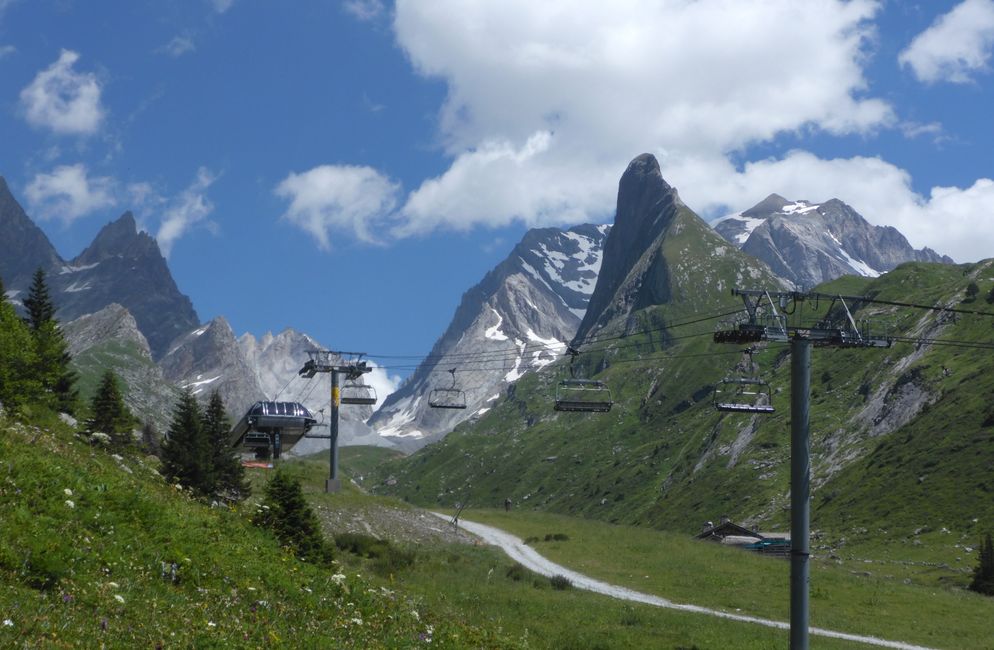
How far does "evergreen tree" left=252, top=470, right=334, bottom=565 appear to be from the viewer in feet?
87.0

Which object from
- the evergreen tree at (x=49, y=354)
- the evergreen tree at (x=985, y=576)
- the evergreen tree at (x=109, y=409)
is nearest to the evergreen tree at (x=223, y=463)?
the evergreen tree at (x=109, y=409)

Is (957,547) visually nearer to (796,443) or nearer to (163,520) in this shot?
(796,443)

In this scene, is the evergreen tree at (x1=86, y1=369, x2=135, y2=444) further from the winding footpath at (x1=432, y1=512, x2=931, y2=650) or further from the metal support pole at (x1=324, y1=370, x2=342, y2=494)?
the winding footpath at (x1=432, y1=512, x2=931, y2=650)

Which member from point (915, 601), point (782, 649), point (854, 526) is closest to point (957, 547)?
point (854, 526)

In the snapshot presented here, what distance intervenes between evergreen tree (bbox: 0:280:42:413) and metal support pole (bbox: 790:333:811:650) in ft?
106

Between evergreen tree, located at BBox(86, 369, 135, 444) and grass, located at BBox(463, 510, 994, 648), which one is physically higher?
evergreen tree, located at BBox(86, 369, 135, 444)

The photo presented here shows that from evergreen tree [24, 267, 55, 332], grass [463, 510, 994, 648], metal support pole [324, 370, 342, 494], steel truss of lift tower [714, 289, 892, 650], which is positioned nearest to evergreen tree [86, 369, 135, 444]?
metal support pole [324, 370, 342, 494]

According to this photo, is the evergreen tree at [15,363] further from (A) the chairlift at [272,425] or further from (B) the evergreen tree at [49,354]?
(A) the chairlift at [272,425]

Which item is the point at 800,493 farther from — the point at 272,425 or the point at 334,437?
the point at 272,425

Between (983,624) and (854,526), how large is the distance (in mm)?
107382

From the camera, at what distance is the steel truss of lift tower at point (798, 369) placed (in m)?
29.8

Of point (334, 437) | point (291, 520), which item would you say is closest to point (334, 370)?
point (334, 437)

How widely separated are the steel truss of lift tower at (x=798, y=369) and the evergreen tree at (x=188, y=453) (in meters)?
23.9

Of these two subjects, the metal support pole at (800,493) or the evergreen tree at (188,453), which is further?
the evergreen tree at (188,453)
